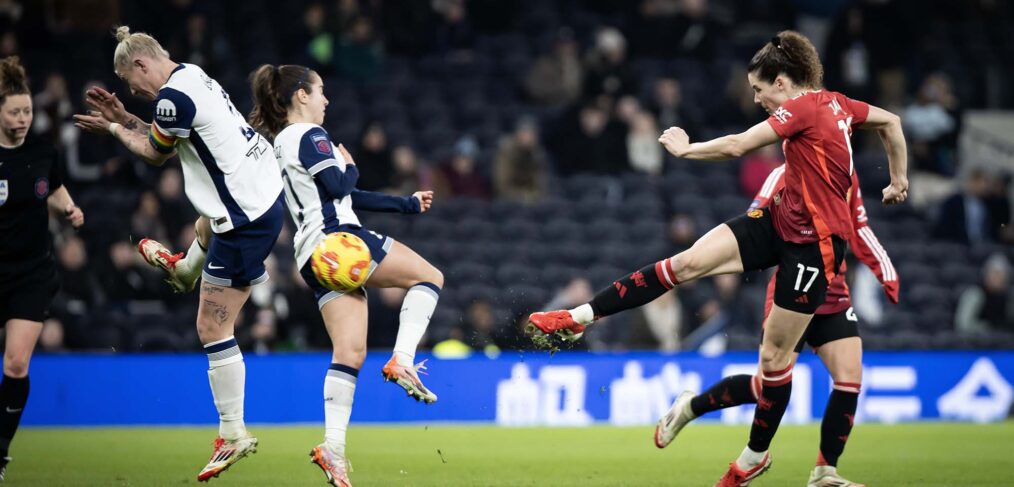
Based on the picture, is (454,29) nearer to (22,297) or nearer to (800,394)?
(800,394)

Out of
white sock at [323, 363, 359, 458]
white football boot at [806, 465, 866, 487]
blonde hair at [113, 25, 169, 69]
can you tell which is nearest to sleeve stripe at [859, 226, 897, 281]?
white football boot at [806, 465, 866, 487]

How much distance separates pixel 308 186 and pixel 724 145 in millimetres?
2127

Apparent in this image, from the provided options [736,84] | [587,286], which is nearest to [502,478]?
[587,286]

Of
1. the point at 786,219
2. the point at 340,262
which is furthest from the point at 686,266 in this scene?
the point at 340,262

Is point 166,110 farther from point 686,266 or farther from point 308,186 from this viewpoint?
point 686,266

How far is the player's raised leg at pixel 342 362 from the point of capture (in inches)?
259

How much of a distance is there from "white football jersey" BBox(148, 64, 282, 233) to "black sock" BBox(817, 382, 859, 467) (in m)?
3.27

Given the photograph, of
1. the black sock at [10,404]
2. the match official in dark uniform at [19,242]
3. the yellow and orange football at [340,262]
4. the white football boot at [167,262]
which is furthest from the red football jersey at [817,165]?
the black sock at [10,404]

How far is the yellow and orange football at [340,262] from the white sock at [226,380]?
870mm

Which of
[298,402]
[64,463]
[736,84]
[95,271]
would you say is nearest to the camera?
[64,463]

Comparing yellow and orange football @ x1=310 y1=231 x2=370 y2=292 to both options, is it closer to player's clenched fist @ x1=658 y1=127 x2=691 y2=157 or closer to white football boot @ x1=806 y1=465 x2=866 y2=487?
player's clenched fist @ x1=658 y1=127 x2=691 y2=157

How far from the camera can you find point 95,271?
1345 cm

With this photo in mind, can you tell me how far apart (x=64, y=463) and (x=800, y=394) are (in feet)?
23.8

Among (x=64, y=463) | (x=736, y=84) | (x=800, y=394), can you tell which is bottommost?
(x=64, y=463)
